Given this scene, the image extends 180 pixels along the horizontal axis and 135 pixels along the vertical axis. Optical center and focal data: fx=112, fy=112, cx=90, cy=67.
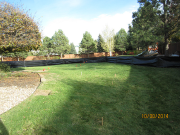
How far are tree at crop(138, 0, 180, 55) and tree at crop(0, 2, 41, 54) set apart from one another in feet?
49.8

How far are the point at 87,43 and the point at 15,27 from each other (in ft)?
134

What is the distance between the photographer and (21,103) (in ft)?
13.3

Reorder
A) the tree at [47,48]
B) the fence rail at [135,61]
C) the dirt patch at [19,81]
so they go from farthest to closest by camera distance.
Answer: the tree at [47,48]
the fence rail at [135,61]
the dirt patch at [19,81]

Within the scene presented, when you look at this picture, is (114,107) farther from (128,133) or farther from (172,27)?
(172,27)

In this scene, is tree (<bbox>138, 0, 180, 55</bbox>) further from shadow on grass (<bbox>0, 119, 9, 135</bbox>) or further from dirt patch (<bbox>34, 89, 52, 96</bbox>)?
shadow on grass (<bbox>0, 119, 9, 135</bbox>)

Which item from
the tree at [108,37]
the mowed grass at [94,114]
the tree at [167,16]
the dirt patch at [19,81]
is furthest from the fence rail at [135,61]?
the tree at [108,37]

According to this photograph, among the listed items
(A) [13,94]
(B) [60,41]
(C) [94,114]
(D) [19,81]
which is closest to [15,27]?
(D) [19,81]

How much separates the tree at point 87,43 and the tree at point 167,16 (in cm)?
3142

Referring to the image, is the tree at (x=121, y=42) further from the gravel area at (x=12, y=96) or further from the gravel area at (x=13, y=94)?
the gravel area at (x=12, y=96)

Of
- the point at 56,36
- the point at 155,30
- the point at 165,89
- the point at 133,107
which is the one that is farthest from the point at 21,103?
the point at 56,36

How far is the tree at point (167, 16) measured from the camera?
13.8 metres

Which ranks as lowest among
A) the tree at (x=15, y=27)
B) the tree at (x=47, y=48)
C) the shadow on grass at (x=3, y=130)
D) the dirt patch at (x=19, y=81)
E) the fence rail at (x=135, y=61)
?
the shadow on grass at (x=3, y=130)

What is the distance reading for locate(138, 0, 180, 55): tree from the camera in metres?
13.8

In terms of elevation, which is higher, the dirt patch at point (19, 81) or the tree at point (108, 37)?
the tree at point (108, 37)
